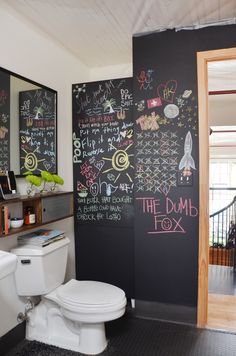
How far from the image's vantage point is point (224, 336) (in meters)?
2.30

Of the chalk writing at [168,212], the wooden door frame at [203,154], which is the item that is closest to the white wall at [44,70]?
the chalk writing at [168,212]

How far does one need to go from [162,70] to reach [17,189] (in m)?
1.54

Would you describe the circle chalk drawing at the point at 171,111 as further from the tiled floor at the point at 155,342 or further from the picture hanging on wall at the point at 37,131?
the tiled floor at the point at 155,342

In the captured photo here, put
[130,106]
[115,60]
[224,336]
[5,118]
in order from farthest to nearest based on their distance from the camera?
[115,60]
[130,106]
[224,336]
[5,118]

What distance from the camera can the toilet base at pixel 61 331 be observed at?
2.10 meters

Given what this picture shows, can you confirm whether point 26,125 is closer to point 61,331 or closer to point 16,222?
point 16,222

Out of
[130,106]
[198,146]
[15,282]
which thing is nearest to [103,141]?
[130,106]

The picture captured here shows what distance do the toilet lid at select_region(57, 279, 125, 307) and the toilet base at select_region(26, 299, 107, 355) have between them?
0.18 m

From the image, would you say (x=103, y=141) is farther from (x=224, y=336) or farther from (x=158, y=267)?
(x=224, y=336)

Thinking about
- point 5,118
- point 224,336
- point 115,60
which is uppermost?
point 115,60

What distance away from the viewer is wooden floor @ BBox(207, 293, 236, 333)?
2.47m

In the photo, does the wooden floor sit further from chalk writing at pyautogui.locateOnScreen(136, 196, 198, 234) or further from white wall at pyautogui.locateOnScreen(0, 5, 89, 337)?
white wall at pyautogui.locateOnScreen(0, 5, 89, 337)

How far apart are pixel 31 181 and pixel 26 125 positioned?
0.49 m

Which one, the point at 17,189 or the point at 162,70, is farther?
the point at 162,70
